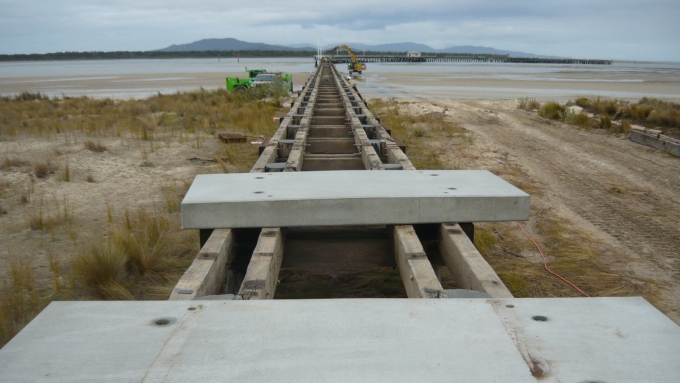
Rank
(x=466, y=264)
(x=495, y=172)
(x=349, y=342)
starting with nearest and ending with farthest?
(x=349, y=342) < (x=466, y=264) < (x=495, y=172)

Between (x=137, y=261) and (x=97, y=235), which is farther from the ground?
(x=137, y=261)

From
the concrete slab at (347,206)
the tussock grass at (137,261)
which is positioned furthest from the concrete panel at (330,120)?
the concrete slab at (347,206)

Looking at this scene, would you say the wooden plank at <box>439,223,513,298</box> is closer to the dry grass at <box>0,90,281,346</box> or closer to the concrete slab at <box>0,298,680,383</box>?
the concrete slab at <box>0,298,680,383</box>

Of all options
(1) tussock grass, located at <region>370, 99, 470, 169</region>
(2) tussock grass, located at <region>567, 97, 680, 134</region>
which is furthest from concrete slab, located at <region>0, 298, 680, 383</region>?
(2) tussock grass, located at <region>567, 97, 680, 134</region>

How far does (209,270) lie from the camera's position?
2623 mm

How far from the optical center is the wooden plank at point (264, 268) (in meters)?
2.47

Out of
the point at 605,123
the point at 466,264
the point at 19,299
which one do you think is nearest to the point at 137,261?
the point at 19,299

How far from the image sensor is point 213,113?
656 inches

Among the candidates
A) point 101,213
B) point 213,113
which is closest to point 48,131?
point 213,113

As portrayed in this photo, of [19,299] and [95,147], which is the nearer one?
[19,299]

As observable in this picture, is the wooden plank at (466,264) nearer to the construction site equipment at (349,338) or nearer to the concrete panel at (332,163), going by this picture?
the construction site equipment at (349,338)

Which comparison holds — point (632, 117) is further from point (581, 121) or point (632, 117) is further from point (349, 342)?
point (349, 342)

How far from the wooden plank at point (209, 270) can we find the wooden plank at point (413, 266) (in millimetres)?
941

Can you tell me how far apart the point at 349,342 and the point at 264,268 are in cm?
92
